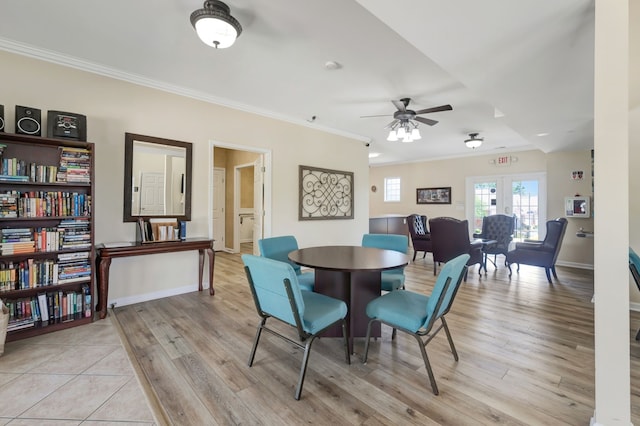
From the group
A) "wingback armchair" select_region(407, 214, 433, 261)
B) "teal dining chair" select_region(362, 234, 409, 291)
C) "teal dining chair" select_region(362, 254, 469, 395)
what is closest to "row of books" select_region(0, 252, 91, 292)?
"teal dining chair" select_region(362, 254, 469, 395)

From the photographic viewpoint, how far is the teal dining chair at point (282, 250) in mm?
2625

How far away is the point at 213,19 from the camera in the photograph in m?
2.07

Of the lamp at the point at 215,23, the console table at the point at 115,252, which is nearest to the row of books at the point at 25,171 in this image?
the console table at the point at 115,252

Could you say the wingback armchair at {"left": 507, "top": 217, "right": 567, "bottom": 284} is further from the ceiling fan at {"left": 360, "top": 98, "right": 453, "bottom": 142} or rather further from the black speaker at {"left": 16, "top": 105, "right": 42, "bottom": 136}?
the black speaker at {"left": 16, "top": 105, "right": 42, "bottom": 136}

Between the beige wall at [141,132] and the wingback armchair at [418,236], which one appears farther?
the wingback armchair at [418,236]

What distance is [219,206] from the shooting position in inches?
263

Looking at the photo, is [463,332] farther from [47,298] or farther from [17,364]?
[47,298]

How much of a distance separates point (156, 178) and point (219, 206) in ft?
10.8

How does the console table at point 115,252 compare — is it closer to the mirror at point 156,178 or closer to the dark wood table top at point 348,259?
the mirror at point 156,178

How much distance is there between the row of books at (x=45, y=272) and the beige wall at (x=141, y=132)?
0.42 m

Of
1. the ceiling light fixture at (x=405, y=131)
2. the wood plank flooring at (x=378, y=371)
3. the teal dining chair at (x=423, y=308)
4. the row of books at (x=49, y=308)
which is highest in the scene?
the ceiling light fixture at (x=405, y=131)

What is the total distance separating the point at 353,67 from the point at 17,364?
3.77 metres

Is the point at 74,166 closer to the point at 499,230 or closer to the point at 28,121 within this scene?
the point at 28,121

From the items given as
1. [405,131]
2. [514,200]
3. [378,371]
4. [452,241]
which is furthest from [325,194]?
[514,200]
